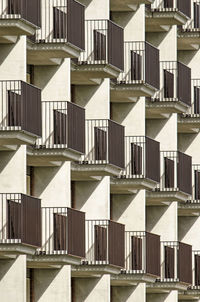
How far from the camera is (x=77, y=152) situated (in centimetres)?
7456

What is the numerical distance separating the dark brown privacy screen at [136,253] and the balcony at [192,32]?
11616 millimetres

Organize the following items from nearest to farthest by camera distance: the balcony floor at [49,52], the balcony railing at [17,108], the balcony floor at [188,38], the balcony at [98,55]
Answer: the balcony railing at [17,108]
the balcony floor at [49,52]
the balcony at [98,55]
the balcony floor at [188,38]

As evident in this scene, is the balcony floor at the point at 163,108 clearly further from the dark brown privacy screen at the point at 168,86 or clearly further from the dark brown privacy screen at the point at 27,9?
the dark brown privacy screen at the point at 27,9

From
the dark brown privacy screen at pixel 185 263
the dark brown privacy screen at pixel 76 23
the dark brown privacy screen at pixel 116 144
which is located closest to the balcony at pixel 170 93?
the dark brown privacy screen at pixel 185 263

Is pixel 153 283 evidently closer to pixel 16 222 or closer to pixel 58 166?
pixel 58 166

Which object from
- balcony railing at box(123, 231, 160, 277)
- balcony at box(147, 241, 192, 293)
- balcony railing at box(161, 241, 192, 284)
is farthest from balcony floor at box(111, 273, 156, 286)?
balcony railing at box(161, 241, 192, 284)

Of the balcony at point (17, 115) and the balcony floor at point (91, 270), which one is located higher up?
the balcony at point (17, 115)

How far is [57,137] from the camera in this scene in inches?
2901

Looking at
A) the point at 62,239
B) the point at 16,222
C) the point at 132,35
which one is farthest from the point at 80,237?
the point at 132,35

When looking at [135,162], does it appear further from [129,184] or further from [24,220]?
[24,220]

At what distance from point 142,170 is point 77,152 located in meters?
8.81

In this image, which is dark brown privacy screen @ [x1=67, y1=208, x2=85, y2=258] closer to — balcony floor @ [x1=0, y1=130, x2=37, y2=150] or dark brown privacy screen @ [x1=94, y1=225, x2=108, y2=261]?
dark brown privacy screen @ [x1=94, y1=225, x2=108, y2=261]

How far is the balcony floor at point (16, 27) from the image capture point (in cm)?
6900

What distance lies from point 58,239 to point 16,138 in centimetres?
585
